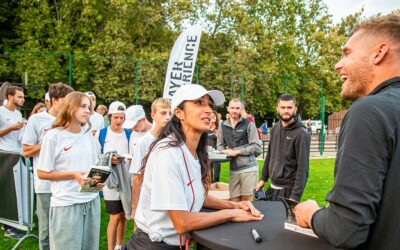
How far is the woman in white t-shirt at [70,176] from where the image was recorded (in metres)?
3.06

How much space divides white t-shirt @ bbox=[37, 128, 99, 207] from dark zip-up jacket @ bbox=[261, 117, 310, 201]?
2298 millimetres

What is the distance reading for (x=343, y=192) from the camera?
4.33ft

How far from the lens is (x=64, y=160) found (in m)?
3.15

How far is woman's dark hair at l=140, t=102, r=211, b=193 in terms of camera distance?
83.4 inches

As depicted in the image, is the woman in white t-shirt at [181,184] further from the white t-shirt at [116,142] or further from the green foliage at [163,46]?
the green foliage at [163,46]

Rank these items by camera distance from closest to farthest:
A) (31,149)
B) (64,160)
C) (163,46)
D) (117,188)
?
(64,160) < (31,149) < (117,188) < (163,46)

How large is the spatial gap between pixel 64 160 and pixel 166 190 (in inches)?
62.8

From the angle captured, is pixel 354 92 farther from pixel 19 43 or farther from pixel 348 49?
pixel 19 43

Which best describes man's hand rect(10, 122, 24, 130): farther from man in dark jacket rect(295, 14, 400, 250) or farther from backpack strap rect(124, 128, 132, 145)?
man in dark jacket rect(295, 14, 400, 250)

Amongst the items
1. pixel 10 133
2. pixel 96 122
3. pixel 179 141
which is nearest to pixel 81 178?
pixel 179 141

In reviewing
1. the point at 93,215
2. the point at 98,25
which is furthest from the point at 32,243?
the point at 98,25

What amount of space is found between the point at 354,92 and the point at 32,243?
4.93 meters

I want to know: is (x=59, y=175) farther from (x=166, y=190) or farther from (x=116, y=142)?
(x=116, y=142)

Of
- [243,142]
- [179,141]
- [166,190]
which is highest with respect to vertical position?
[179,141]
